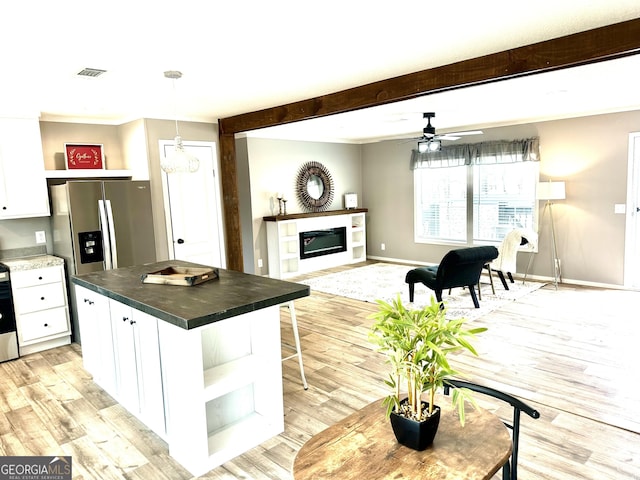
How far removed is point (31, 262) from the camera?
13.9 feet

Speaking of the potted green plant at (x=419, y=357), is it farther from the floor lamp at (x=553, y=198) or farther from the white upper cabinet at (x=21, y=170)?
the floor lamp at (x=553, y=198)

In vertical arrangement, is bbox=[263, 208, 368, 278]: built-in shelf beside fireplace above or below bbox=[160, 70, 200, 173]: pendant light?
below

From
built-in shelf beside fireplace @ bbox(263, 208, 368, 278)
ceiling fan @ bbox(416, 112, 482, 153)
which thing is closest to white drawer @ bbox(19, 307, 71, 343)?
built-in shelf beside fireplace @ bbox(263, 208, 368, 278)

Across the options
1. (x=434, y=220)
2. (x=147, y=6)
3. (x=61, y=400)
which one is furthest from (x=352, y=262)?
(x=147, y=6)

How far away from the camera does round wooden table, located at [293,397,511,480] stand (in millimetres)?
1261

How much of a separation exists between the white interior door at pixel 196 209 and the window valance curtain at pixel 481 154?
152 inches

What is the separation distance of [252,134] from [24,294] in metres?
3.96

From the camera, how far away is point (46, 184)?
14.7 ft

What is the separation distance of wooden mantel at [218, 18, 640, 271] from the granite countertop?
241 cm

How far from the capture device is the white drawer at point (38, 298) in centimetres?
409

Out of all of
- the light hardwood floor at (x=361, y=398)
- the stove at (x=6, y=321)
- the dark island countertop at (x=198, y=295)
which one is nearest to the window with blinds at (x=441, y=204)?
the light hardwood floor at (x=361, y=398)

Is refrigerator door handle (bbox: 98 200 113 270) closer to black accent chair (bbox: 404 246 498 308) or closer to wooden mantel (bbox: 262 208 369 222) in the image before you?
wooden mantel (bbox: 262 208 369 222)

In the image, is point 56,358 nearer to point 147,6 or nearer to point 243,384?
point 243,384

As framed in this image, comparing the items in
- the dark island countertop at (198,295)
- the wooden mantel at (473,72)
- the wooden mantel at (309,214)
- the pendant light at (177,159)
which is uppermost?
the wooden mantel at (473,72)
